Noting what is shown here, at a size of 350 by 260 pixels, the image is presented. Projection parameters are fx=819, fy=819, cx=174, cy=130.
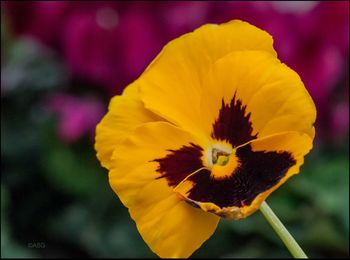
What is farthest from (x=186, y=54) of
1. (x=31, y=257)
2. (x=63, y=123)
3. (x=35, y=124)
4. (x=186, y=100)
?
(x=35, y=124)

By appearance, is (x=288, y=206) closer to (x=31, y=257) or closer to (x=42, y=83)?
(x=31, y=257)

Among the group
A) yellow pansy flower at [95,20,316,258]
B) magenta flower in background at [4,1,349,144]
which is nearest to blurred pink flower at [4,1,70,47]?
magenta flower in background at [4,1,349,144]

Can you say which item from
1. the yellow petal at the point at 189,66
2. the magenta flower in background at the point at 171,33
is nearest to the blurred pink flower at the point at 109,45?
the magenta flower in background at the point at 171,33

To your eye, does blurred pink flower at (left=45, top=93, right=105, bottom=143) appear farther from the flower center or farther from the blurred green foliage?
the flower center

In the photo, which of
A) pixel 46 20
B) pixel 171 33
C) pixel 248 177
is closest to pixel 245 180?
pixel 248 177

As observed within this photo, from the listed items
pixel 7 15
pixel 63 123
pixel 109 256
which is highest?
pixel 7 15

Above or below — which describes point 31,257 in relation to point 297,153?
below

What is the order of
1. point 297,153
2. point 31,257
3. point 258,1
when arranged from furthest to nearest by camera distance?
point 258,1
point 31,257
point 297,153

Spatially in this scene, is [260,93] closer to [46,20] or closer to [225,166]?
[225,166]
